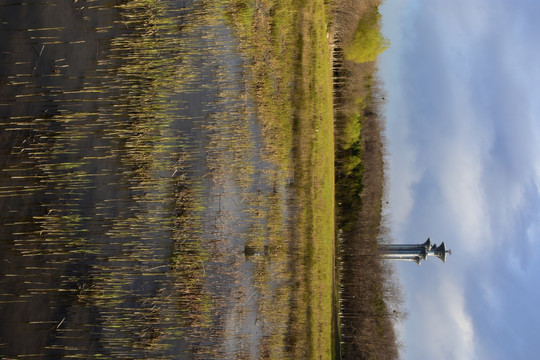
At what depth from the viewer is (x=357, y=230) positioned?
17.2 metres

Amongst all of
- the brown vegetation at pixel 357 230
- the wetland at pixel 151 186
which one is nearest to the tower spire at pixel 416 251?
the brown vegetation at pixel 357 230

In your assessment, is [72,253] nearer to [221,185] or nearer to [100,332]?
[100,332]

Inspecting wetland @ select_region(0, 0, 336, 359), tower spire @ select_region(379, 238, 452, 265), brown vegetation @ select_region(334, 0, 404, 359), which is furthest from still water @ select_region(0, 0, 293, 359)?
tower spire @ select_region(379, 238, 452, 265)

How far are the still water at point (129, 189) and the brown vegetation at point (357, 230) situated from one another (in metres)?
5.84

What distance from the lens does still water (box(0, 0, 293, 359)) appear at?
30.4 feet

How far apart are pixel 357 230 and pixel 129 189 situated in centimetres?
1115

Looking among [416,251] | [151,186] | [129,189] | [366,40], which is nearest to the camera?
[129,189]

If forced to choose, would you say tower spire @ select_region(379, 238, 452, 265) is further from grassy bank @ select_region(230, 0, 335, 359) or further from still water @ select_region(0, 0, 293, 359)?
still water @ select_region(0, 0, 293, 359)

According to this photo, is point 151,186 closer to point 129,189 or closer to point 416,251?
point 129,189

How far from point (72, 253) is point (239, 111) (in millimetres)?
6590

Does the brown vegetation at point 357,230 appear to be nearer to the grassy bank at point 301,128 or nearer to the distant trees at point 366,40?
the distant trees at point 366,40

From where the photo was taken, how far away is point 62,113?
9750mm

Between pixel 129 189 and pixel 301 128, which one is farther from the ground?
pixel 301 128

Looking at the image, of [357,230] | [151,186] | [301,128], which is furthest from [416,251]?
[151,186]
